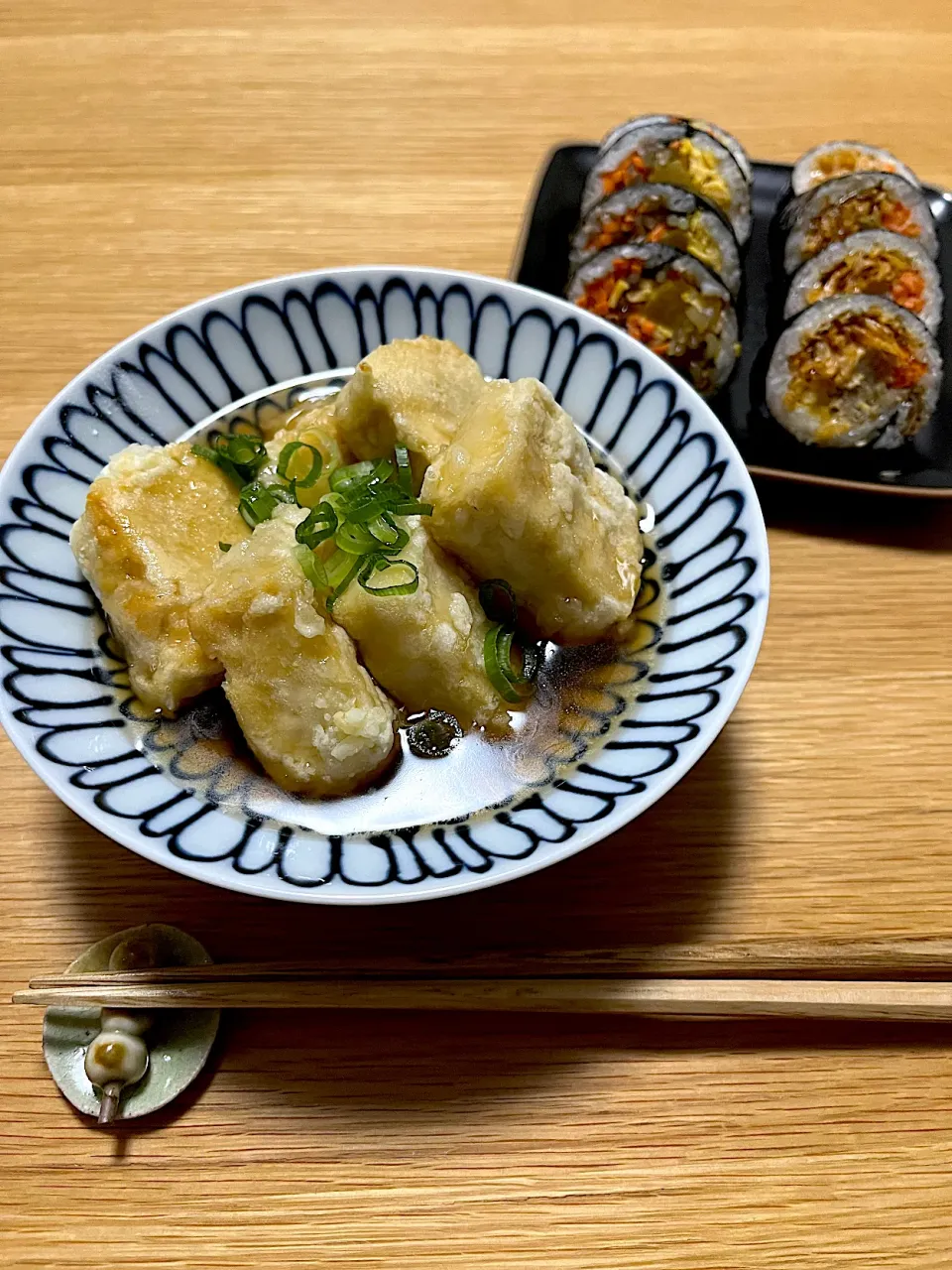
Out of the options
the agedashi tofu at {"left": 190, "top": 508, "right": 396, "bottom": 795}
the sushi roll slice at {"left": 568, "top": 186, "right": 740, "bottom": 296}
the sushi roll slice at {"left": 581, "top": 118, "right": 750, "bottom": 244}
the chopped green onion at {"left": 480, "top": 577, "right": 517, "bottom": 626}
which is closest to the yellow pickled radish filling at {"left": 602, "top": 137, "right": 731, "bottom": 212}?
the sushi roll slice at {"left": 581, "top": 118, "right": 750, "bottom": 244}

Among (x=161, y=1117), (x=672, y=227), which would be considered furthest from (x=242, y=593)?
(x=672, y=227)

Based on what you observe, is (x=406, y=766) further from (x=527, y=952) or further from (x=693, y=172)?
(x=693, y=172)

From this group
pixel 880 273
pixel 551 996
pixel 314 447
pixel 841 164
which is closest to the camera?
pixel 551 996

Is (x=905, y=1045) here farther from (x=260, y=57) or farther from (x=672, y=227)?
(x=260, y=57)

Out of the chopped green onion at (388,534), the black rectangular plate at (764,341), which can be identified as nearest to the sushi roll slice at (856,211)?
the black rectangular plate at (764,341)

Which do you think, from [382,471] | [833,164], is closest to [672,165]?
[833,164]

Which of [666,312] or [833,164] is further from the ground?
[833,164]

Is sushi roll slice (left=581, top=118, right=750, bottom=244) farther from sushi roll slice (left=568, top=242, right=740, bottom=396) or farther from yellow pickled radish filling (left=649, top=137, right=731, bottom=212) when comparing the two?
sushi roll slice (left=568, top=242, right=740, bottom=396)
